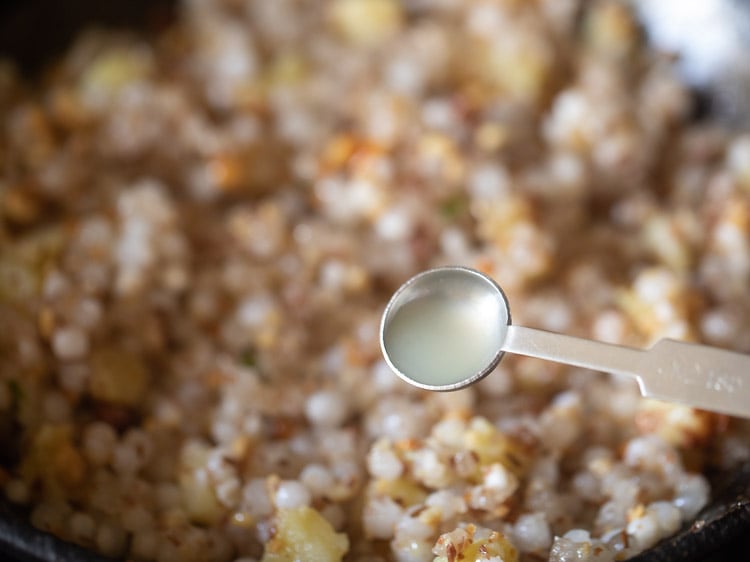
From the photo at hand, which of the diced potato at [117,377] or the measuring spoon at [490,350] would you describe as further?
the diced potato at [117,377]

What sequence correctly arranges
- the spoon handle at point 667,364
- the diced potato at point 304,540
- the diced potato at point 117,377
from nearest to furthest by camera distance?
1. the spoon handle at point 667,364
2. the diced potato at point 304,540
3. the diced potato at point 117,377

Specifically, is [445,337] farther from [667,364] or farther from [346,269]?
[346,269]

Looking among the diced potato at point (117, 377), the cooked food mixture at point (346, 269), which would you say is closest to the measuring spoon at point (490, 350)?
the cooked food mixture at point (346, 269)

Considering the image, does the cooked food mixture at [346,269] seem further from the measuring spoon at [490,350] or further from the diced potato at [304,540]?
the measuring spoon at [490,350]

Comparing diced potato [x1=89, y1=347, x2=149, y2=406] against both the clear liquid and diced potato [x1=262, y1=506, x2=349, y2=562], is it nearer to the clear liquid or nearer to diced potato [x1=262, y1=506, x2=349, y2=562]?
diced potato [x1=262, y1=506, x2=349, y2=562]

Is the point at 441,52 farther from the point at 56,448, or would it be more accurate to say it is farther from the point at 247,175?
the point at 56,448

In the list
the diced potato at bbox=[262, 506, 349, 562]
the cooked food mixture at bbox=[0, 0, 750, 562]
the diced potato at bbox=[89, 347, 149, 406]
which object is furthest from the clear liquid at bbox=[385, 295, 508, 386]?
the diced potato at bbox=[89, 347, 149, 406]

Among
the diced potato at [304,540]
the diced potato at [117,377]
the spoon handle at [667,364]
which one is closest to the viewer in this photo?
the spoon handle at [667,364]

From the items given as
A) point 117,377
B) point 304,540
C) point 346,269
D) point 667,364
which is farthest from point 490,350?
point 117,377
